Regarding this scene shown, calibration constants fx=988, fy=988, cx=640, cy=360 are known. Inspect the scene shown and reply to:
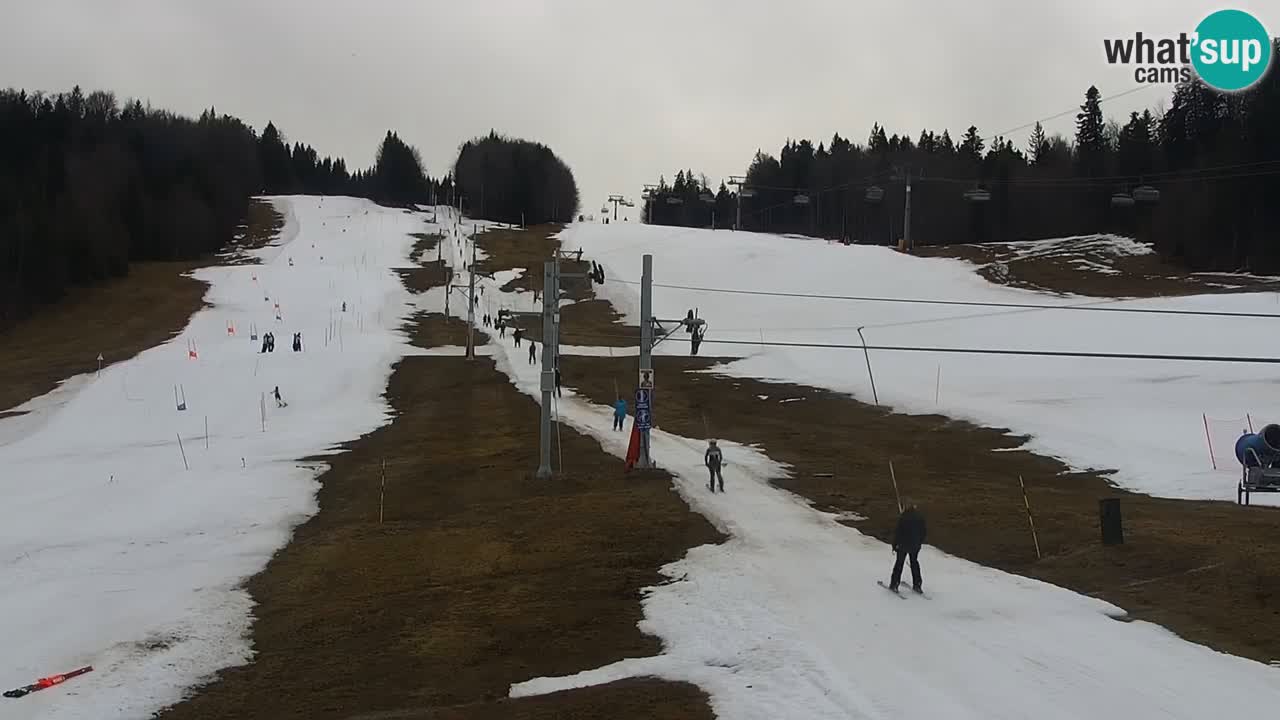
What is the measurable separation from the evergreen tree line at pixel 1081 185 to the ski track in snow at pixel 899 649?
2044 inches

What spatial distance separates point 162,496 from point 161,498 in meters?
0.32

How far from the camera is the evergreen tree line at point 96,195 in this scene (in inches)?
3647

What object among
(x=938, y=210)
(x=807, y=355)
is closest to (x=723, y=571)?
(x=807, y=355)

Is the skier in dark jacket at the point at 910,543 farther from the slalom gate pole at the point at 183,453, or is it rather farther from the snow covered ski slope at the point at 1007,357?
the slalom gate pole at the point at 183,453

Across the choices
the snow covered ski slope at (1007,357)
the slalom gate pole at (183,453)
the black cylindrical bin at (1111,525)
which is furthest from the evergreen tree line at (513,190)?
the black cylindrical bin at (1111,525)

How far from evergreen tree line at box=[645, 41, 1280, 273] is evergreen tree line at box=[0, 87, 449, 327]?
60115 mm

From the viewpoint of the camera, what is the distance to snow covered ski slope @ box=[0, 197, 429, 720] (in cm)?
1669

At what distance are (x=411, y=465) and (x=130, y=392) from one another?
96.5ft

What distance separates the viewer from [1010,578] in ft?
61.8

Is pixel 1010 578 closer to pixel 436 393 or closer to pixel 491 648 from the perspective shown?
pixel 491 648

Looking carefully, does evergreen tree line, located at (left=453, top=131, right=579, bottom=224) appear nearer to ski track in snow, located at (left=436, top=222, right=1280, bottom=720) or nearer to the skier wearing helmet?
the skier wearing helmet

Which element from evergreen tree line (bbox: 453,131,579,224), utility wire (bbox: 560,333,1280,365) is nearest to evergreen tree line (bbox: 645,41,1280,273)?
utility wire (bbox: 560,333,1280,365)

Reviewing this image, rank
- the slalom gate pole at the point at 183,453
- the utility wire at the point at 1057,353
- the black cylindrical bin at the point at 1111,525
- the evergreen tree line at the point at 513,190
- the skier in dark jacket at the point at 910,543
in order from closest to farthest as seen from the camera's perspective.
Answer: the skier in dark jacket at the point at 910,543, the utility wire at the point at 1057,353, the black cylindrical bin at the point at 1111,525, the slalom gate pole at the point at 183,453, the evergreen tree line at the point at 513,190

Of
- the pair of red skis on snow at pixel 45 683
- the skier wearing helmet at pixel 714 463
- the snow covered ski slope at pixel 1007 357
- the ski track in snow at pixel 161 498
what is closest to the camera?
the pair of red skis on snow at pixel 45 683
